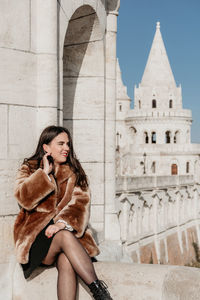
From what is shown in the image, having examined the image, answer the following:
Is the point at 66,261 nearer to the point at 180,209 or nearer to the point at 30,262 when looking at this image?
the point at 30,262

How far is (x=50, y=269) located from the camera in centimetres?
333

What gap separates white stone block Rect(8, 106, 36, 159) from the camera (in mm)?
3719

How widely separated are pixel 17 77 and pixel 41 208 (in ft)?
3.47

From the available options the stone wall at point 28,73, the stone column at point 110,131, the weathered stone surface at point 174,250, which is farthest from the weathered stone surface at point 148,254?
the stone wall at point 28,73

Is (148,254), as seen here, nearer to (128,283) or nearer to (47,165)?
(47,165)

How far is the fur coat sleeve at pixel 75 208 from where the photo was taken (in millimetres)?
3378

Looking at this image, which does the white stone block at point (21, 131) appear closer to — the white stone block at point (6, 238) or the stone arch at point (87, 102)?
the white stone block at point (6, 238)

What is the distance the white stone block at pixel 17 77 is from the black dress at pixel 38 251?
110 centimetres

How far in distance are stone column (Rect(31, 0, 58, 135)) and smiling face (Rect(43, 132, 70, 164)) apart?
338mm

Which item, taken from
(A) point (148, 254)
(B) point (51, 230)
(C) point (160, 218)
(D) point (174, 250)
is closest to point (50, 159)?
(B) point (51, 230)

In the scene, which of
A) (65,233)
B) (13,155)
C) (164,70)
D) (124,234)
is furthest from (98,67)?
(164,70)

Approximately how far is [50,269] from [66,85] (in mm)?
2646

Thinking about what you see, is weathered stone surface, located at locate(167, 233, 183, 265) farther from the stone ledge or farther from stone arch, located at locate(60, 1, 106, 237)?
the stone ledge

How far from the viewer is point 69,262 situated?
316 cm
